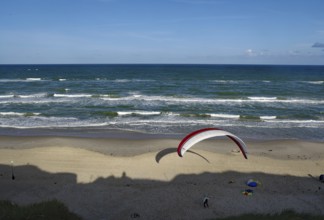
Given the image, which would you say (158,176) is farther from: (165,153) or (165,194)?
(165,153)

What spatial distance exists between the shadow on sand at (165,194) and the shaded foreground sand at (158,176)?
33 millimetres

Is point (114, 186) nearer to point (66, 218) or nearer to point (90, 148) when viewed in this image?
point (66, 218)

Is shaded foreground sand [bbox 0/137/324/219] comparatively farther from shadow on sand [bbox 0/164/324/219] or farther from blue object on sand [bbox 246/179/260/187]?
blue object on sand [bbox 246/179/260/187]

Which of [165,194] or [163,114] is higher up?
[163,114]

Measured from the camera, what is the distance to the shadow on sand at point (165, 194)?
9836 mm

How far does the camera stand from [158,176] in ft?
40.8

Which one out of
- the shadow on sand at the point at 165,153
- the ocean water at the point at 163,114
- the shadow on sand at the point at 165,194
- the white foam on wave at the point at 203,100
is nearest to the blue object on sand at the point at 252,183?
the shadow on sand at the point at 165,194

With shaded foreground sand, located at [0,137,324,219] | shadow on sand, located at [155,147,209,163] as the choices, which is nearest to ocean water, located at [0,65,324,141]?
shaded foreground sand, located at [0,137,324,219]

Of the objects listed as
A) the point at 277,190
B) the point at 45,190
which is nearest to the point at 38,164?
the point at 45,190

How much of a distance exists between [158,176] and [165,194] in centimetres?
157

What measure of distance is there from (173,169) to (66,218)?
18.8 feet

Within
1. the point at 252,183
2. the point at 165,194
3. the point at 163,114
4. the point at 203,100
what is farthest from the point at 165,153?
the point at 203,100

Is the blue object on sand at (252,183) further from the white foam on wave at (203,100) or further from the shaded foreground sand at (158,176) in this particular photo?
the white foam on wave at (203,100)

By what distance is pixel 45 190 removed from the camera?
1114 centimetres
